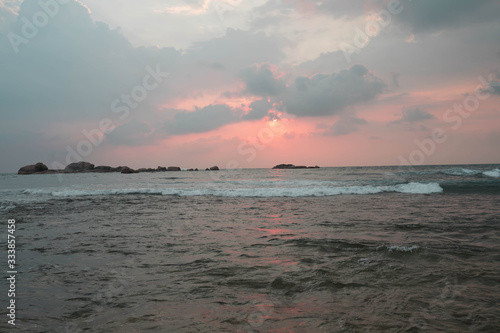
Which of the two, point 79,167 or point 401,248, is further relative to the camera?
point 79,167

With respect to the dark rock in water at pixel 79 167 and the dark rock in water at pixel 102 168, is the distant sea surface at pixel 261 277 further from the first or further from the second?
the dark rock in water at pixel 102 168

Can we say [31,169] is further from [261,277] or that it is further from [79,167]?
[261,277]

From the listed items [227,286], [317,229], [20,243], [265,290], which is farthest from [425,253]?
[20,243]

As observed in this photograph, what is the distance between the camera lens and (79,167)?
318 feet

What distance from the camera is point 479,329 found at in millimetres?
3074

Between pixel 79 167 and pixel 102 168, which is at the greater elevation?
pixel 79 167

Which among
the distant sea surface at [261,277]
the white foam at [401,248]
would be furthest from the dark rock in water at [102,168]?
the white foam at [401,248]

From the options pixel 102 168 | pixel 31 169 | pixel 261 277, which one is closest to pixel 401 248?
pixel 261 277

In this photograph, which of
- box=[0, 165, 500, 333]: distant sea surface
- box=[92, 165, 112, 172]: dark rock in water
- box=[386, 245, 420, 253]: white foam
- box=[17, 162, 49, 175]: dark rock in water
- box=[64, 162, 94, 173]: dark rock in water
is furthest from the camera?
box=[92, 165, 112, 172]: dark rock in water

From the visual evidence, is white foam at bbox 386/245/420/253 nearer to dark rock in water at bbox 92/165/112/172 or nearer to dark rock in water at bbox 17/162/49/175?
dark rock in water at bbox 17/162/49/175

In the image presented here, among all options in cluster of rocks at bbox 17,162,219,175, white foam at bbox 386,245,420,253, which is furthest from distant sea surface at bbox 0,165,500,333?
cluster of rocks at bbox 17,162,219,175

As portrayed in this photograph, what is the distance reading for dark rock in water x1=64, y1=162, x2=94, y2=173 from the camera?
311 feet

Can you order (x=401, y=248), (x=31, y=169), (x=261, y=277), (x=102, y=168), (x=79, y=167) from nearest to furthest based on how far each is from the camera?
1. (x=261, y=277)
2. (x=401, y=248)
3. (x=31, y=169)
4. (x=79, y=167)
5. (x=102, y=168)

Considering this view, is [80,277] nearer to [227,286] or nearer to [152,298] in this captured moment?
[152,298]
